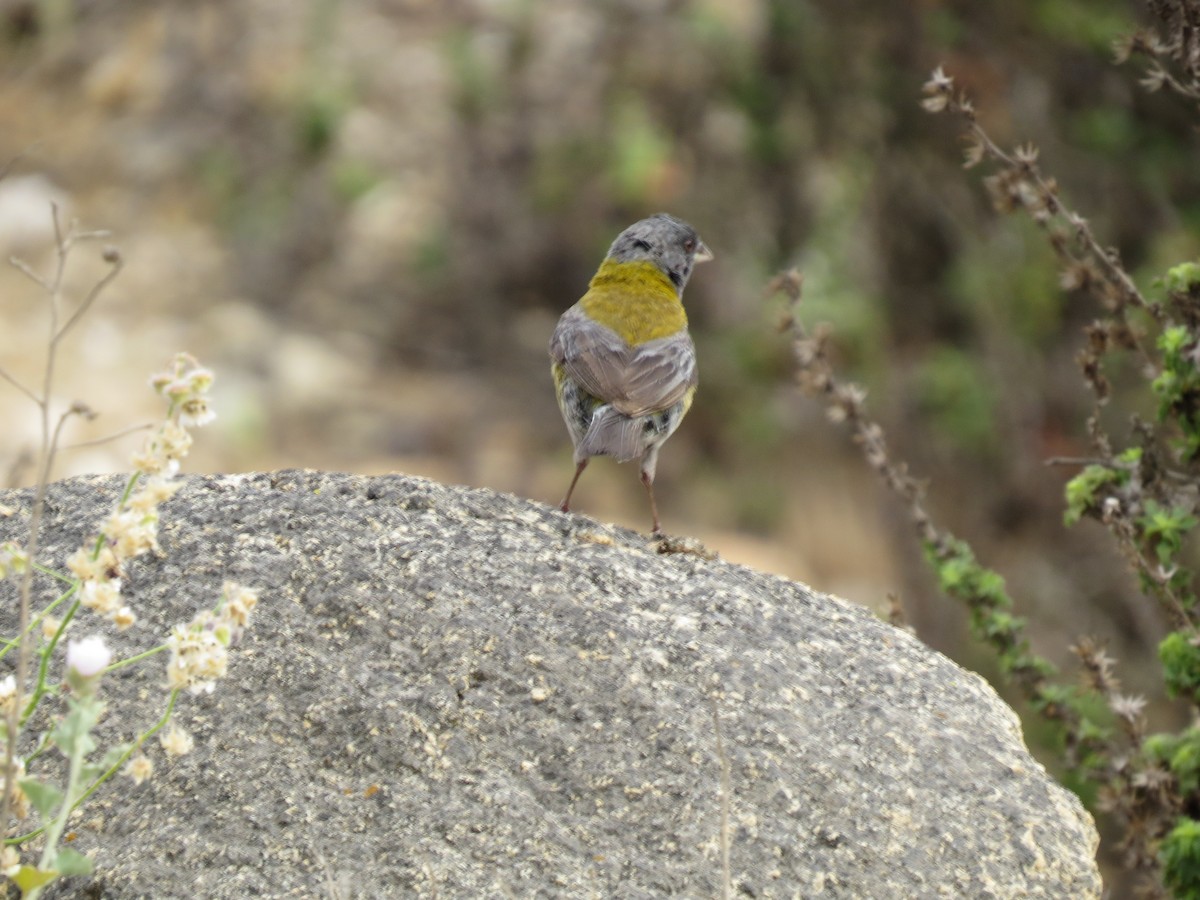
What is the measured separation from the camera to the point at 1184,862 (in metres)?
3.65

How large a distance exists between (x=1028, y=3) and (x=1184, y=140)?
1151 millimetres

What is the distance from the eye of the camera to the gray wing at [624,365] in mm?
4574

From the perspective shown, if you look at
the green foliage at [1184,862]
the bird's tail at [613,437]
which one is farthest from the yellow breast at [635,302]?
the green foliage at [1184,862]

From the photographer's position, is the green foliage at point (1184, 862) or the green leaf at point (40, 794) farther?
the green foliage at point (1184, 862)

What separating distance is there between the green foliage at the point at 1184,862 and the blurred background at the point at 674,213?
4316 mm

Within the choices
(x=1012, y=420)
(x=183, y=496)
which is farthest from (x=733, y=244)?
(x=183, y=496)

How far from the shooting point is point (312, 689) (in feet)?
9.61

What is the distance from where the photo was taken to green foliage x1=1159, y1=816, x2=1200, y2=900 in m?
3.63

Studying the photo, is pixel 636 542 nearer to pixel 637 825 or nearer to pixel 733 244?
pixel 637 825

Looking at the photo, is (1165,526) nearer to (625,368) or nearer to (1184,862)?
(1184,862)

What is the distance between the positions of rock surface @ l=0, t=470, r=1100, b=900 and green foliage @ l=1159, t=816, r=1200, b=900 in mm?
697

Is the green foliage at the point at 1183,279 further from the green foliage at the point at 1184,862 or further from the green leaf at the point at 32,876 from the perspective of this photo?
the green leaf at the point at 32,876

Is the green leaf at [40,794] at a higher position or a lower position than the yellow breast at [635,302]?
lower

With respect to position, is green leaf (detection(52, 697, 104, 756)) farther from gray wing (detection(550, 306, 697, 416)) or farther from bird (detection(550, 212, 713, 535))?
gray wing (detection(550, 306, 697, 416))
